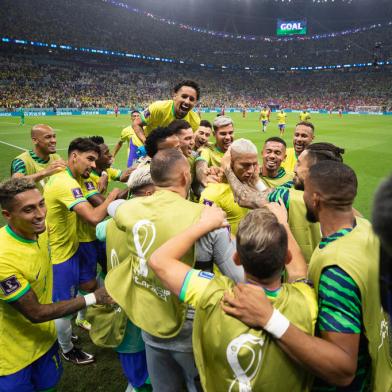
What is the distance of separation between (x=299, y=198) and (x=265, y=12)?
8715 centimetres

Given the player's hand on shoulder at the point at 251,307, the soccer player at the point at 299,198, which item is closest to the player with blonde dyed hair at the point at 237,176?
the soccer player at the point at 299,198

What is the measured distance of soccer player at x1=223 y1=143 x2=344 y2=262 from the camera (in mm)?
2748

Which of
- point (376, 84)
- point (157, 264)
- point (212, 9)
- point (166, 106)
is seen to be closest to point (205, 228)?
point (157, 264)

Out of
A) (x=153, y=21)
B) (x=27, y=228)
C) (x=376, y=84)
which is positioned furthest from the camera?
(x=153, y=21)

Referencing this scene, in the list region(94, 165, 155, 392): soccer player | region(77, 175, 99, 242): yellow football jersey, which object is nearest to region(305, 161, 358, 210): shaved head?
region(94, 165, 155, 392): soccer player

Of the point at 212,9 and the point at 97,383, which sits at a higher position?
the point at 212,9

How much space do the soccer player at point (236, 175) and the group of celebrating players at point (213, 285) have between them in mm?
12

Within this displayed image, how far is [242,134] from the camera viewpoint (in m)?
22.8

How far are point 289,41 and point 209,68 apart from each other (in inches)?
932

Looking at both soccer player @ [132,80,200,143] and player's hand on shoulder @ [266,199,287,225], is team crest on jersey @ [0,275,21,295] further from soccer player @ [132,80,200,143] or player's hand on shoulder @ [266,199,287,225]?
soccer player @ [132,80,200,143]

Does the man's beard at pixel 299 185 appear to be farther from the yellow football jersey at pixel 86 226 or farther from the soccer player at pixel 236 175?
the yellow football jersey at pixel 86 226

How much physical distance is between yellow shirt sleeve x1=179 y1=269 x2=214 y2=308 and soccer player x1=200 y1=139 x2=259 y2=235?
1879 mm

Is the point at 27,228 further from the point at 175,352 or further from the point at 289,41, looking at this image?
the point at 289,41

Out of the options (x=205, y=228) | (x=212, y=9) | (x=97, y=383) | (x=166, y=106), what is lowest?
(x=97, y=383)
